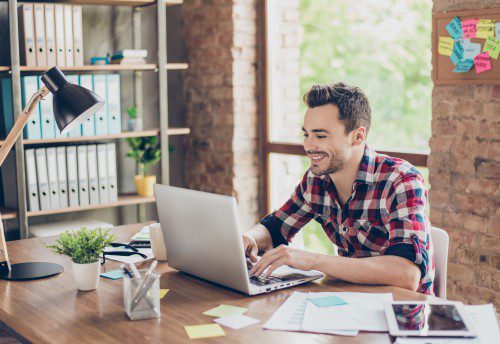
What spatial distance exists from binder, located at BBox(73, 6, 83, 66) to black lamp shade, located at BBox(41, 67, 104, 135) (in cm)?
173

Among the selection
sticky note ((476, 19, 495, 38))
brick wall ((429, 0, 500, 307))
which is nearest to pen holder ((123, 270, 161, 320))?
Answer: brick wall ((429, 0, 500, 307))

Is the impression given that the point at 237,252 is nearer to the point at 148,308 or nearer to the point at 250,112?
the point at 148,308

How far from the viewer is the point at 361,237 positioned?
2.29 m

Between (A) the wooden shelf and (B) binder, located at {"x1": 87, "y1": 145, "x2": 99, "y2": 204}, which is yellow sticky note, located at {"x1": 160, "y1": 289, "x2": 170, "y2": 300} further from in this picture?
(B) binder, located at {"x1": 87, "y1": 145, "x2": 99, "y2": 204}

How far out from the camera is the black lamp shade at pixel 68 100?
6.63 feet

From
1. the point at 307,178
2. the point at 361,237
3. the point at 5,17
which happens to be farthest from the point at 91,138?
the point at 361,237

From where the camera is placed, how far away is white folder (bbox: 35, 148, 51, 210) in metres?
3.66

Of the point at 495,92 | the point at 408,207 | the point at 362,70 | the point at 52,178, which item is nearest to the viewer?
the point at 408,207

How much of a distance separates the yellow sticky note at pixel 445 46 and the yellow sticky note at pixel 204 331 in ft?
6.24

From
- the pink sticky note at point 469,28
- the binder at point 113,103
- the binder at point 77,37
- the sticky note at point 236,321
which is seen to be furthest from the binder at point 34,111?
the sticky note at point 236,321

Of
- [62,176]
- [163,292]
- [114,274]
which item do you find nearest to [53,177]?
[62,176]

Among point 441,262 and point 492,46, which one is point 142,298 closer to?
point 441,262

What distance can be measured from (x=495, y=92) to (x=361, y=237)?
106 centimetres

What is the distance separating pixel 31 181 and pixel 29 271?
155 cm
